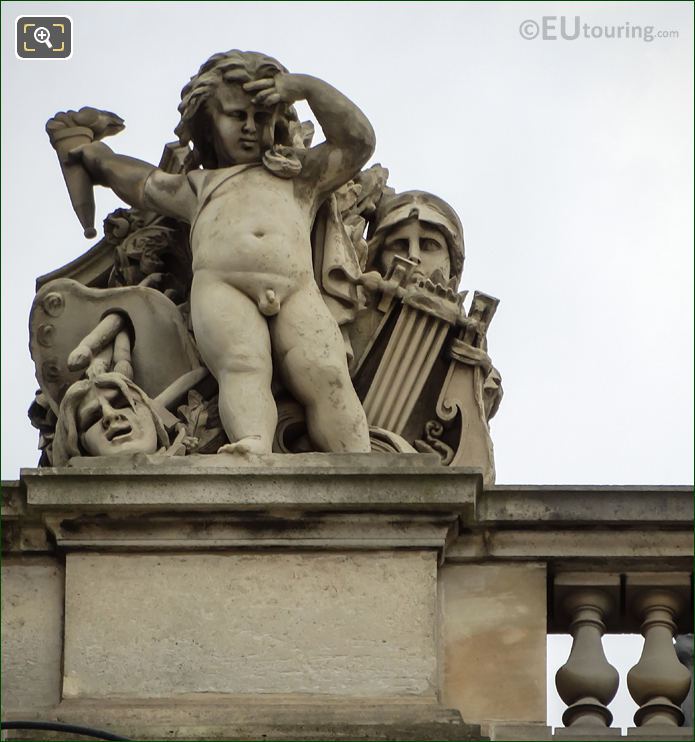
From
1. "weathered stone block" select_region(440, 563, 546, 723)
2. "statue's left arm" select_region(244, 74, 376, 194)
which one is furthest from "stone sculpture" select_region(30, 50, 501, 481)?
"weathered stone block" select_region(440, 563, 546, 723)

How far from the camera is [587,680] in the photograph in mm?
15117

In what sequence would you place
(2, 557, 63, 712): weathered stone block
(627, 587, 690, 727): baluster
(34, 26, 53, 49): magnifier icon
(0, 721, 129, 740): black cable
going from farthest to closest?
(34, 26, 53, 49): magnifier icon
(2, 557, 63, 712): weathered stone block
(627, 587, 690, 727): baluster
(0, 721, 129, 740): black cable

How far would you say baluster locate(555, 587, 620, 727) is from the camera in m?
15.1

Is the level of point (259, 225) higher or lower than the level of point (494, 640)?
higher

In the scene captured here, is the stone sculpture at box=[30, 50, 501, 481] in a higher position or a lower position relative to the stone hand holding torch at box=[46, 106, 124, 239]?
lower

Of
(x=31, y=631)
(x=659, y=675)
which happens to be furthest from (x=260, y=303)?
(x=659, y=675)

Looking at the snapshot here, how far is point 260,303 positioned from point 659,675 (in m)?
2.64

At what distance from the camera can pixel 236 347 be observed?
1609 cm

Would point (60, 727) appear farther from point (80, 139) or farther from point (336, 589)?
point (80, 139)

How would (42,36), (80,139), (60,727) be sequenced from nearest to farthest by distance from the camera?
(60,727) → (80,139) → (42,36)

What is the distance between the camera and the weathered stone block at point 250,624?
49.7ft

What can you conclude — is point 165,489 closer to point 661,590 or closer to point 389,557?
point 389,557

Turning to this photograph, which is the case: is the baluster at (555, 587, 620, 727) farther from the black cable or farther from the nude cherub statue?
the black cable

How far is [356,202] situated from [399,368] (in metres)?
1.05
